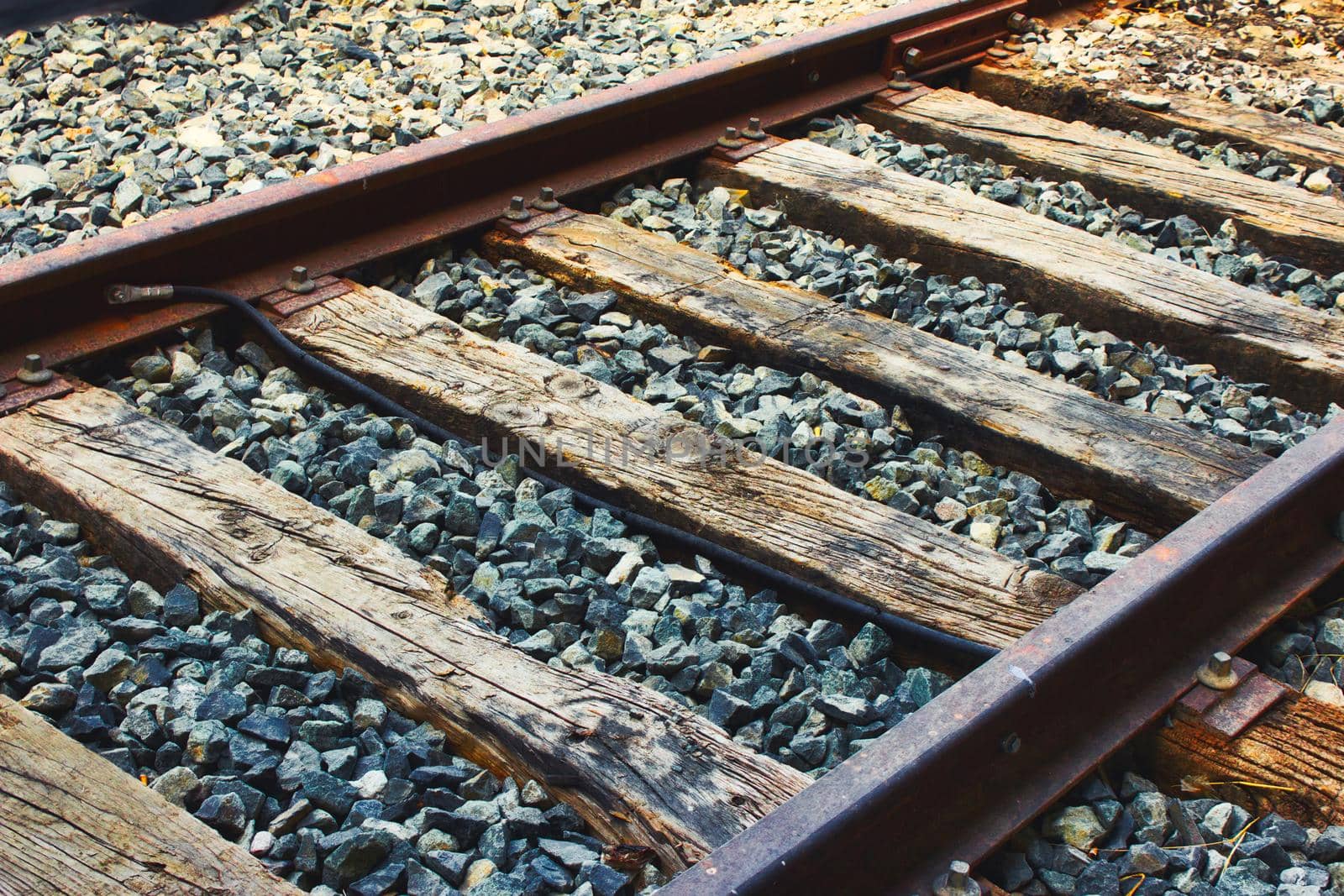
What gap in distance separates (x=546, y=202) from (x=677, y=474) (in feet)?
4.49

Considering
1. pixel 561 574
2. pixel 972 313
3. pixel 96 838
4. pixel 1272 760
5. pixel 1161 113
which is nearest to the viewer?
pixel 96 838

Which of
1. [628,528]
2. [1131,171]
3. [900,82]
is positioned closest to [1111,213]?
[1131,171]

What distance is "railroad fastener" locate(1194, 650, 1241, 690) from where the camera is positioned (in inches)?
85.0

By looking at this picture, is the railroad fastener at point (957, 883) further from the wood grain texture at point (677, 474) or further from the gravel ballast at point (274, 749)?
the wood grain texture at point (677, 474)

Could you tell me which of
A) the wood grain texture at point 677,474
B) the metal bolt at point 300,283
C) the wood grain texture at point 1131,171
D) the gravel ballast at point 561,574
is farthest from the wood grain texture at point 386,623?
the wood grain texture at point 1131,171

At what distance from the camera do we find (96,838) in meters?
1.74

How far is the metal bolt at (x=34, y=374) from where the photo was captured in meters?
2.77

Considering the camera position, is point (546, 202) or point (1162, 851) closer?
point (1162, 851)

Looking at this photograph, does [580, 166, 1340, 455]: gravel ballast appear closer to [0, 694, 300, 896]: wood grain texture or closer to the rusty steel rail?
the rusty steel rail

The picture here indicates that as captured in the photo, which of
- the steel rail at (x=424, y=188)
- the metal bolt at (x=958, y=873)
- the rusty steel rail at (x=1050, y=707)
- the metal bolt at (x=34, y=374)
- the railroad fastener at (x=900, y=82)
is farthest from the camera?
the railroad fastener at (x=900, y=82)

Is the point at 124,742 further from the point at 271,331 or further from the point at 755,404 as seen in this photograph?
the point at 755,404

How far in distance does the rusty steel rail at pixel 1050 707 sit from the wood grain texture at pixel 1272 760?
8 cm

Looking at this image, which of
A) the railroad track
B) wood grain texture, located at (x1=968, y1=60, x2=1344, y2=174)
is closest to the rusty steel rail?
the railroad track

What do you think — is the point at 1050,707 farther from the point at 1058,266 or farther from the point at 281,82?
the point at 281,82
